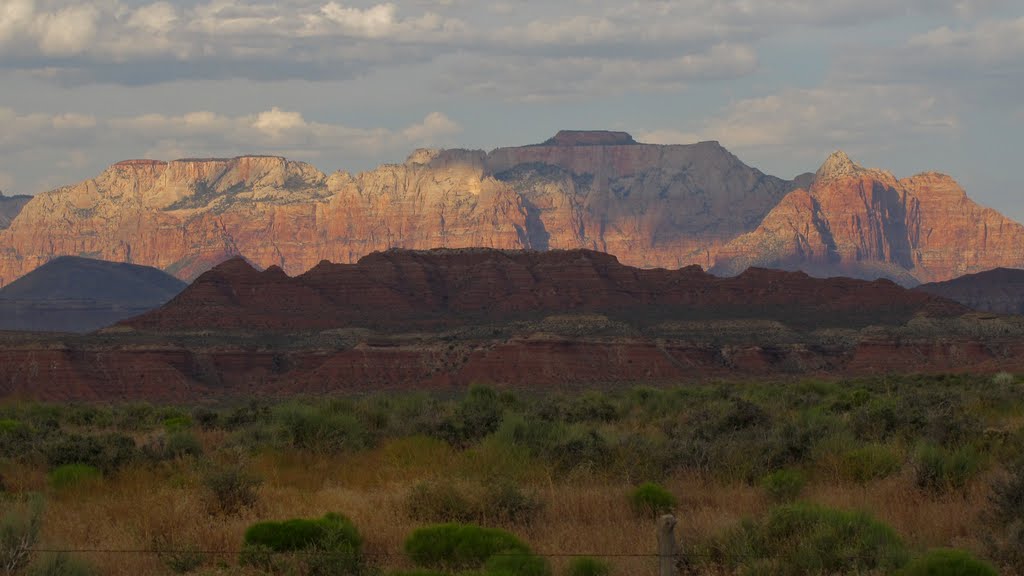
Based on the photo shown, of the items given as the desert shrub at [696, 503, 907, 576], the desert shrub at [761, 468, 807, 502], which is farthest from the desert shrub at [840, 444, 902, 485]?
the desert shrub at [696, 503, 907, 576]

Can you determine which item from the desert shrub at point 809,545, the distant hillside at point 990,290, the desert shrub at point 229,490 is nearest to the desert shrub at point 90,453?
the desert shrub at point 229,490

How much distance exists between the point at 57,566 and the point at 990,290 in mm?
186554

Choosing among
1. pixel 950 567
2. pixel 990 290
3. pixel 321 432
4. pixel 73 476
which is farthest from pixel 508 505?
pixel 990 290

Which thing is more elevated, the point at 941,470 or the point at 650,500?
the point at 941,470

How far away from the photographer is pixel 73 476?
20922 millimetres

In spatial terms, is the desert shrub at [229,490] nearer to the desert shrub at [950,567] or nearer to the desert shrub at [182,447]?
the desert shrub at [182,447]

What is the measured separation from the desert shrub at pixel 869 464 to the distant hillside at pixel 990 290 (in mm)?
162845

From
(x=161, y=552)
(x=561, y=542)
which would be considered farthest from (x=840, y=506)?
(x=161, y=552)

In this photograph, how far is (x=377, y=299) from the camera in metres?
137

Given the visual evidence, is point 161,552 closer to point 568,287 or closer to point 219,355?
point 219,355

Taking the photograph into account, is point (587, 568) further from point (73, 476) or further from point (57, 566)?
point (73, 476)

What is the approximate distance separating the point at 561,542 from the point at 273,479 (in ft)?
22.0

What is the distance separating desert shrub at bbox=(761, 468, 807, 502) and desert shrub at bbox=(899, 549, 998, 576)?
4904mm

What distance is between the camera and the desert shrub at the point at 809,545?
13.9 meters
